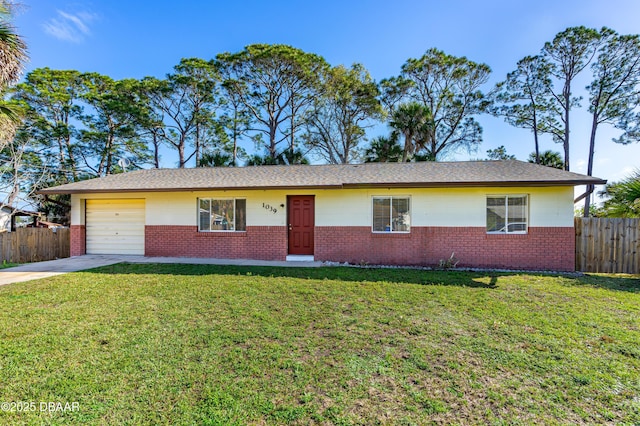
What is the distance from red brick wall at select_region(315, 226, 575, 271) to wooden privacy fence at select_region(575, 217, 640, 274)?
44 centimetres

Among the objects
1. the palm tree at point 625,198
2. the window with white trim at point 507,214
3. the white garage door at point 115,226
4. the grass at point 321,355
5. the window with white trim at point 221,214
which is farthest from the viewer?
the white garage door at point 115,226

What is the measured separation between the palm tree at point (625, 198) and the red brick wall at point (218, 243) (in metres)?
10.7

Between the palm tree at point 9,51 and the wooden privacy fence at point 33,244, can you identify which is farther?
the wooden privacy fence at point 33,244

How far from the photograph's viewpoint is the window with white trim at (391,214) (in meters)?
9.77

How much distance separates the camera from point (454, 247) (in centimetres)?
937

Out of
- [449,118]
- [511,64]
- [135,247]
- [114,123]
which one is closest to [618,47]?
[511,64]

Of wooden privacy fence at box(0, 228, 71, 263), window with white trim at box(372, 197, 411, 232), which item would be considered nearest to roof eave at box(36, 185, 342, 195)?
window with white trim at box(372, 197, 411, 232)

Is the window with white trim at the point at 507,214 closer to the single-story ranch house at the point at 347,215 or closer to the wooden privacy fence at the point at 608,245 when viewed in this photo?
the single-story ranch house at the point at 347,215

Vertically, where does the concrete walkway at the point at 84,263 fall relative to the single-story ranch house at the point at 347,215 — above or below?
below

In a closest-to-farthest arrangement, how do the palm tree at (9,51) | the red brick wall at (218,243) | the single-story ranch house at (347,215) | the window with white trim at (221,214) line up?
the palm tree at (9,51) → the single-story ranch house at (347,215) → the red brick wall at (218,243) → the window with white trim at (221,214)

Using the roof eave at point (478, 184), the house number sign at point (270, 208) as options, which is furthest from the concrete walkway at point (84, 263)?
the roof eave at point (478, 184)

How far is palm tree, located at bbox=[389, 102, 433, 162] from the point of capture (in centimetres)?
1625

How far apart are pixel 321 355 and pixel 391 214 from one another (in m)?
6.98

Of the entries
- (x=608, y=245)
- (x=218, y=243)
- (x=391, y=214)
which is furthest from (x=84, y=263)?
(x=608, y=245)
